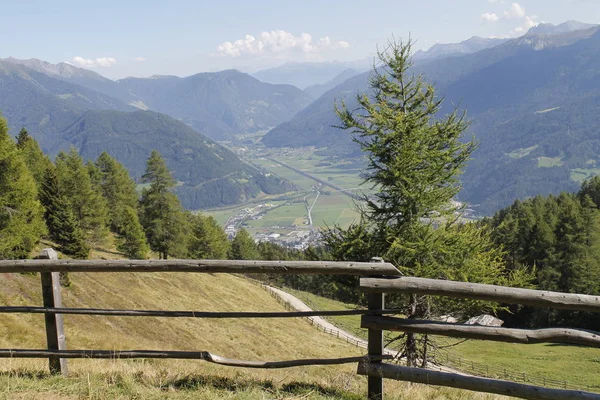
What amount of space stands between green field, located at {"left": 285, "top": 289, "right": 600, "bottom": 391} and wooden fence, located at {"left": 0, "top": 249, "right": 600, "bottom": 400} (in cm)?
1950

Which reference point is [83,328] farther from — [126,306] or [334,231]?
[334,231]

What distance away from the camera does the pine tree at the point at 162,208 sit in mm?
43531

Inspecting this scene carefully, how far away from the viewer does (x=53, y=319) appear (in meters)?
6.19

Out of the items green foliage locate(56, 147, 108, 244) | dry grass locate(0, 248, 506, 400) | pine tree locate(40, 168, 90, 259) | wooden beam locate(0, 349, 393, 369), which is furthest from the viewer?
green foliage locate(56, 147, 108, 244)

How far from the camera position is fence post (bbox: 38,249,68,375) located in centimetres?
606

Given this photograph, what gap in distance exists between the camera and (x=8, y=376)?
5.86 meters

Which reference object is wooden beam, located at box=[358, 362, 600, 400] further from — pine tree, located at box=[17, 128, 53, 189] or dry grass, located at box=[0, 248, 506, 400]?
pine tree, located at box=[17, 128, 53, 189]

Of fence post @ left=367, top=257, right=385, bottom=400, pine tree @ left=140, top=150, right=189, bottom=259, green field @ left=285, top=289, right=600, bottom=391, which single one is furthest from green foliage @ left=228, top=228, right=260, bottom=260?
fence post @ left=367, top=257, right=385, bottom=400

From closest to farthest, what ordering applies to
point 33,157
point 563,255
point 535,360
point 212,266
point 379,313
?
point 379,313, point 212,266, point 535,360, point 33,157, point 563,255

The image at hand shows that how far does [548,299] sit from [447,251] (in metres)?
7.78

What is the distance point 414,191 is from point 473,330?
7.71 metres

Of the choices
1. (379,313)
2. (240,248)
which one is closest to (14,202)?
(379,313)

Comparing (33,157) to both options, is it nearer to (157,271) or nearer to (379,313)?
(157,271)

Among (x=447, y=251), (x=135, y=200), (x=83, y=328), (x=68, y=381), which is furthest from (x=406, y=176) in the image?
(x=135, y=200)
